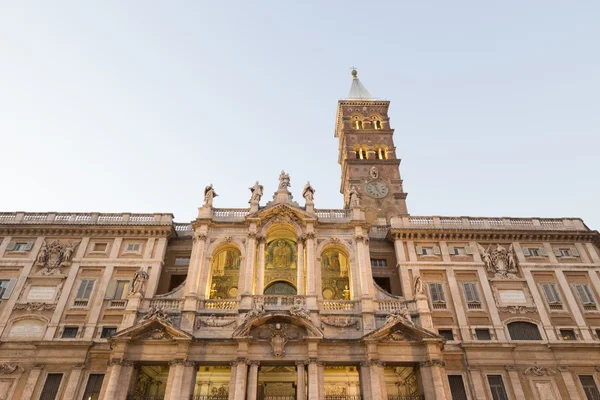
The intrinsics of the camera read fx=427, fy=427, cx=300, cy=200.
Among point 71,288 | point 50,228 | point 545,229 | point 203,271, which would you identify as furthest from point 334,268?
point 50,228

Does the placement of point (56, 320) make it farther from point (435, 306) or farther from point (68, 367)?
point (435, 306)

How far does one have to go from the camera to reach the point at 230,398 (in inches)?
1042

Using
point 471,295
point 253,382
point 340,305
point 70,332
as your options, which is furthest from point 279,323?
point 70,332

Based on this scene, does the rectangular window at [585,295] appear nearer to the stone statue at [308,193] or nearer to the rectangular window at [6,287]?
the stone statue at [308,193]

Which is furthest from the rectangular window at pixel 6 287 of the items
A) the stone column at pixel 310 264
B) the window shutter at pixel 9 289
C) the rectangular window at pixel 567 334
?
the rectangular window at pixel 567 334

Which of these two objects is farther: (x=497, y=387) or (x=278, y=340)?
(x=497, y=387)

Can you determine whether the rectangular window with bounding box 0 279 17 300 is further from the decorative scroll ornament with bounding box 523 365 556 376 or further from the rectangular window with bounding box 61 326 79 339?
the decorative scroll ornament with bounding box 523 365 556 376

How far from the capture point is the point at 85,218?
1433 inches

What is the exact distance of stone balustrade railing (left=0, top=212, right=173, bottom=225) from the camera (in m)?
35.7

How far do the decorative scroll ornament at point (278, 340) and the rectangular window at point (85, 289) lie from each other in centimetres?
1468

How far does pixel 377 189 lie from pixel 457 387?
2440 cm

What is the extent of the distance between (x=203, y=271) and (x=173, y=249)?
206 inches

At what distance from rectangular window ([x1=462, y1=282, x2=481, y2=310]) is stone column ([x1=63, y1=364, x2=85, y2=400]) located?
28.1 m

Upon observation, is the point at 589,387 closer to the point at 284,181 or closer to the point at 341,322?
the point at 341,322
